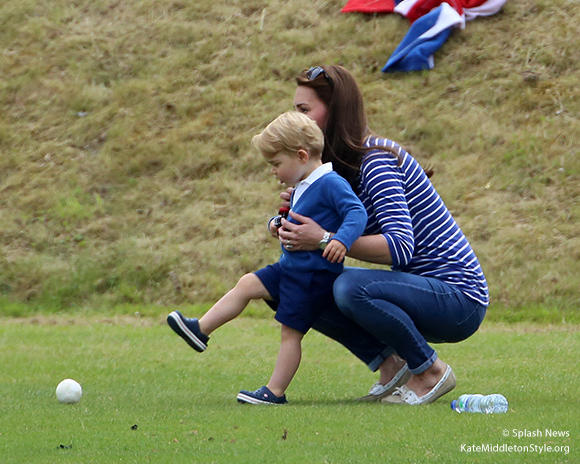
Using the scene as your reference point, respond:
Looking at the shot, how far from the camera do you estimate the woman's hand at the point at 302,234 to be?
388 centimetres

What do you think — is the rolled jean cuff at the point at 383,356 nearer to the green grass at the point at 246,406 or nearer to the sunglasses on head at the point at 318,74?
the green grass at the point at 246,406

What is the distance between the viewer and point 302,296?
398 cm

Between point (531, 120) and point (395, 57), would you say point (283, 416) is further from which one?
point (395, 57)

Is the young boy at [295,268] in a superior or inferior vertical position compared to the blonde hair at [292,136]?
inferior

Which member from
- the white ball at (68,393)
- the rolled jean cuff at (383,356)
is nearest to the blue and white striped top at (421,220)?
the rolled jean cuff at (383,356)

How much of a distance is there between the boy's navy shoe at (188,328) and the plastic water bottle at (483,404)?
1.26m

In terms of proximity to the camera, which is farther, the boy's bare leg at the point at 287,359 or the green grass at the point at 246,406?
the boy's bare leg at the point at 287,359

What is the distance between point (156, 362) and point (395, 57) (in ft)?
24.0

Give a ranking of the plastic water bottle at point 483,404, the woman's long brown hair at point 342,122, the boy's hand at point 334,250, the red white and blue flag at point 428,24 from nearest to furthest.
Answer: the plastic water bottle at point 483,404
the boy's hand at point 334,250
the woman's long brown hair at point 342,122
the red white and blue flag at point 428,24

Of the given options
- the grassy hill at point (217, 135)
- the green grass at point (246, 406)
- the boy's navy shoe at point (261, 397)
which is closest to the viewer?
the green grass at point (246, 406)

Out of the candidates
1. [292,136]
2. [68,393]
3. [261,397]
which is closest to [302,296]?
[261,397]

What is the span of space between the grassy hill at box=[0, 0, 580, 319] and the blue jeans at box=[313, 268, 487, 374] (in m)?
4.66

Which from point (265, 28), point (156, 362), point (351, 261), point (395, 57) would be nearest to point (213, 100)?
point (265, 28)

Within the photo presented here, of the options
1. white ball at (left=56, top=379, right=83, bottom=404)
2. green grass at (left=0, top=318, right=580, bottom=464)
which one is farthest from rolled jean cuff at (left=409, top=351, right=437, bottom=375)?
white ball at (left=56, top=379, right=83, bottom=404)
